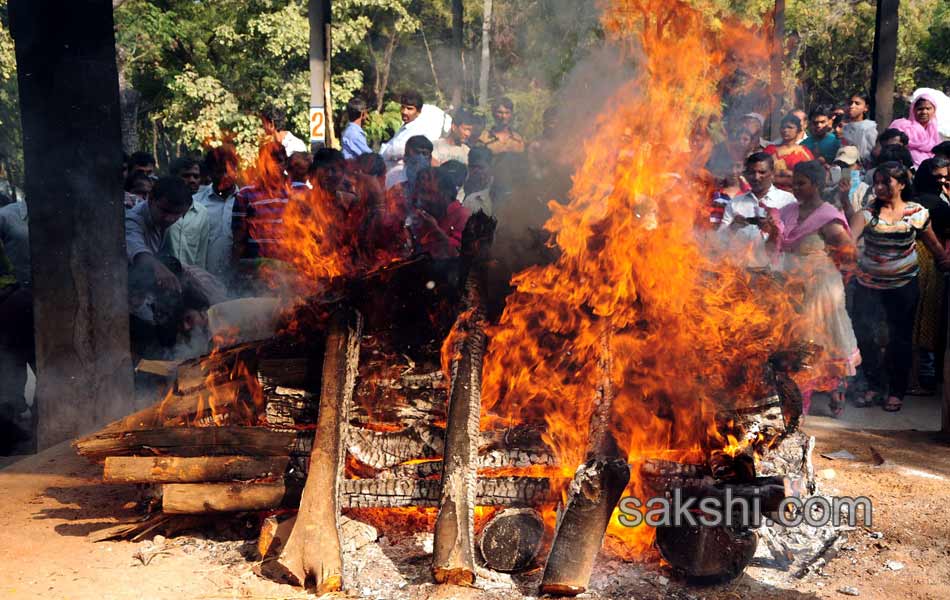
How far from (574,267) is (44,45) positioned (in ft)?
14.7

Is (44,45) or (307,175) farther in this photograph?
(307,175)

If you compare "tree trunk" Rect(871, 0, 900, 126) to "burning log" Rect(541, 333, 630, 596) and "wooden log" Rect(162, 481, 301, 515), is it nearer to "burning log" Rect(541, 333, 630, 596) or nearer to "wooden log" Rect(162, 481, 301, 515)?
"burning log" Rect(541, 333, 630, 596)

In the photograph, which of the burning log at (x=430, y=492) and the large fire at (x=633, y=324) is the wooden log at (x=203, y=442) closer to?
the burning log at (x=430, y=492)

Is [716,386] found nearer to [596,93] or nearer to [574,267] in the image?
[574,267]

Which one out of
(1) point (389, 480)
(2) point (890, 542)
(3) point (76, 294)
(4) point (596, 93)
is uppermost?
(4) point (596, 93)

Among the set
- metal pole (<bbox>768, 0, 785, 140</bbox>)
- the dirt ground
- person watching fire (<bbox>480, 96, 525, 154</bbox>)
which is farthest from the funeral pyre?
metal pole (<bbox>768, 0, 785, 140</bbox>)

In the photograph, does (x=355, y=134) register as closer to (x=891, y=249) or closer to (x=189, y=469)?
(x=891, y=249)

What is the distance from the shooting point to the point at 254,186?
8.16m

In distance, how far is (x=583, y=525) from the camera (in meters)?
3.91

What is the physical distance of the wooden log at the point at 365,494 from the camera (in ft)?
14.0

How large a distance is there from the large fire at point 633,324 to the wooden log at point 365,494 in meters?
0.29

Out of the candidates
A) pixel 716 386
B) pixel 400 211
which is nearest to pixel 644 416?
pixel 716 386

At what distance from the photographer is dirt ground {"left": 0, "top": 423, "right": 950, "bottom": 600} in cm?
397

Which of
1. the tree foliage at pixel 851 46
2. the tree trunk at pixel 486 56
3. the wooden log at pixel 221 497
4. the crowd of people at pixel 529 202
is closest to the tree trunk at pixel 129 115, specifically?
the tree trunk at pixel 486 56
